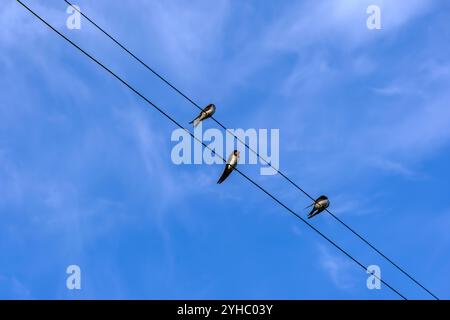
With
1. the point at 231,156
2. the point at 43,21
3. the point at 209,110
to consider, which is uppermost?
the point at 209,110

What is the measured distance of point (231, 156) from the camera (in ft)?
63.8
